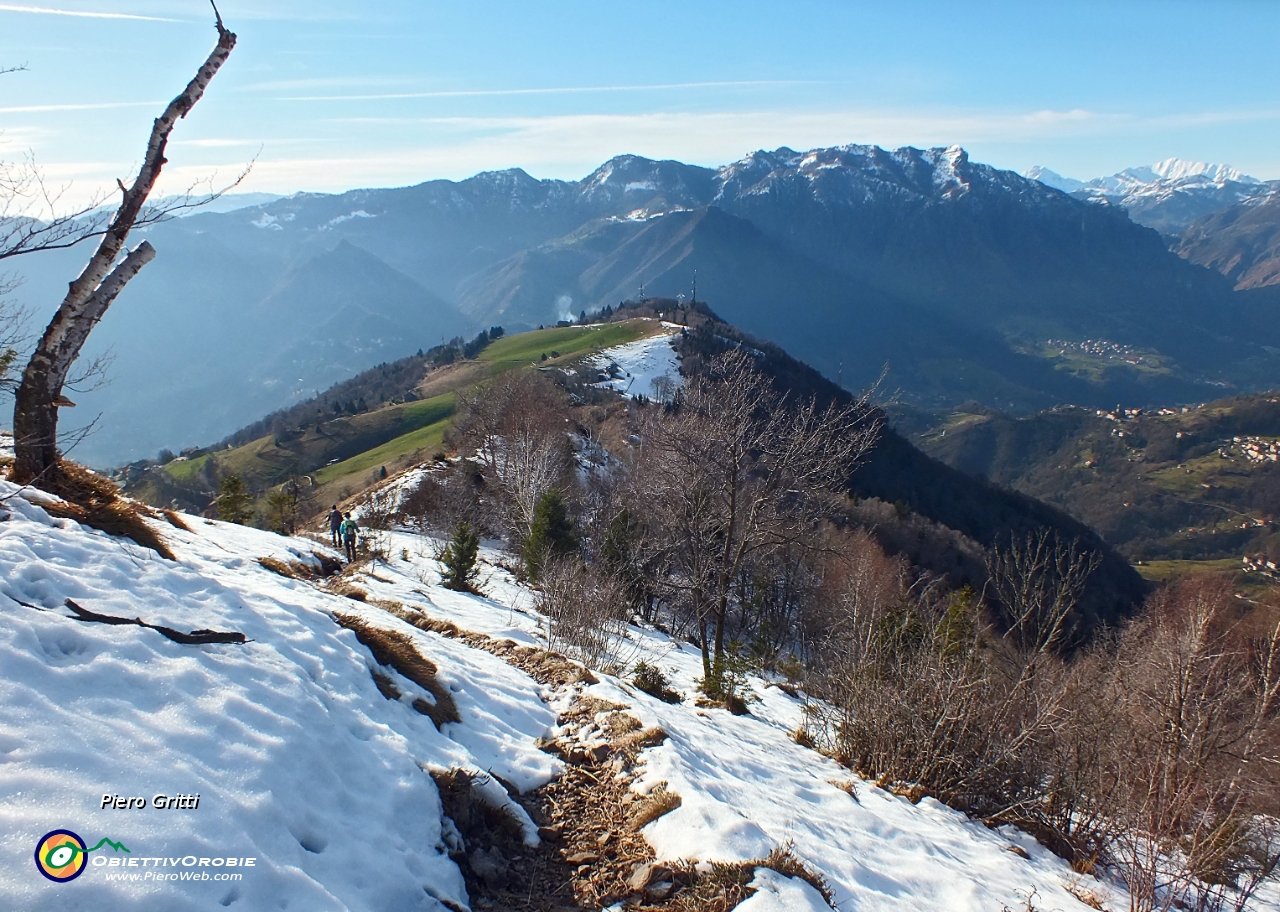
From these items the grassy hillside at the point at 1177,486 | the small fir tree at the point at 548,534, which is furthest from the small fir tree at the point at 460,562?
the grassy hillside at the point at 1177,486

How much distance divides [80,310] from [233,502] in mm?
19401

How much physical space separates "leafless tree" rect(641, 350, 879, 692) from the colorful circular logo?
36.7 feet

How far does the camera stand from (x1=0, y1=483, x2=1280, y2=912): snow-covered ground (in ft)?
12.9

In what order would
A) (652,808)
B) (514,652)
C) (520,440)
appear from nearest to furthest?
(652,808)
(514,652)
(520,440)

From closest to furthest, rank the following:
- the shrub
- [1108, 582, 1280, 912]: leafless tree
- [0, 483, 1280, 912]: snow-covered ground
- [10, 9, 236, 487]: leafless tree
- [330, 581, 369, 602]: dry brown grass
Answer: [0, 483, 1280, 912]: snow-covered ground
[1108, 582, 1280, 912]: leafless tree
[10, 9, 236, 487]: leafless tree
the shrub
[330, 581, 369, 602]: dry brown grass

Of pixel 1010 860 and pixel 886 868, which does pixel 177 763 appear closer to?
pixel 886 868

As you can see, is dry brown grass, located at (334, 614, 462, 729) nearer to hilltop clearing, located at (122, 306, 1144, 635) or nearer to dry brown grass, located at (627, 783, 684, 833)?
dry brown grass, located at (627, 783, 684, 833)

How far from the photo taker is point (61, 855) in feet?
11.3

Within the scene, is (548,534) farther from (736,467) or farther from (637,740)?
(637,740)

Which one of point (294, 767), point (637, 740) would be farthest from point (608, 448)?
point (294, 767)

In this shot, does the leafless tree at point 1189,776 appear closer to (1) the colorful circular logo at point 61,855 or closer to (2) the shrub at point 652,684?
(2) the shrub at point 652,684

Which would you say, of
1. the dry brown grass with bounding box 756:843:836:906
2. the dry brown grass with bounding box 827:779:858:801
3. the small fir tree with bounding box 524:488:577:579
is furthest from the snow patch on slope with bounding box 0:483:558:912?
the small fir tree with bounding box 524:488:577:579

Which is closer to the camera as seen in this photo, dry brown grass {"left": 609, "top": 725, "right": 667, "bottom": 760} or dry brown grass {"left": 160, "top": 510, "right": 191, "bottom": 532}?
dry brown grass {"left": 609, "top": 725, "right": 667, "bottom": 760}

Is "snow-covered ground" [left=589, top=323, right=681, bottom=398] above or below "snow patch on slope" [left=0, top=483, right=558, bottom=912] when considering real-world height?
below
